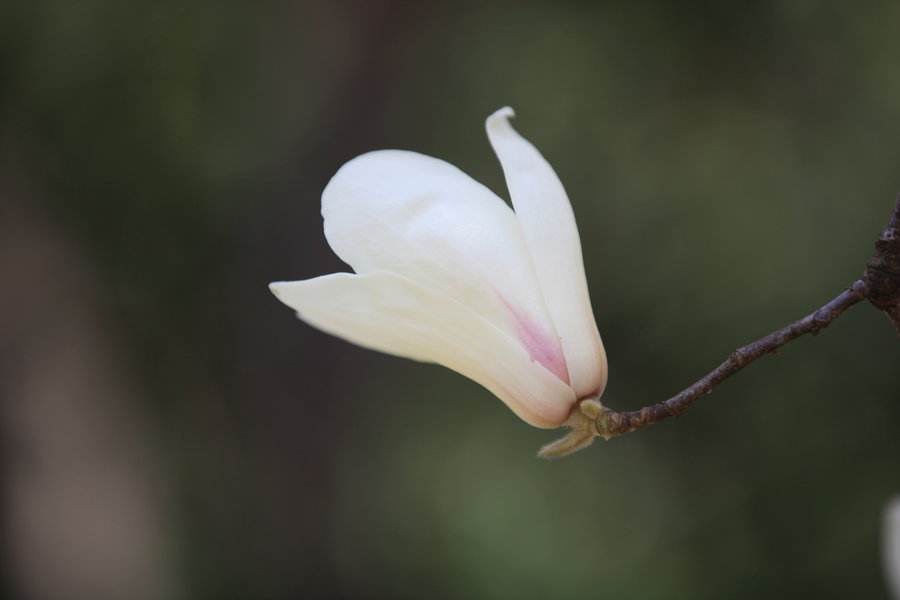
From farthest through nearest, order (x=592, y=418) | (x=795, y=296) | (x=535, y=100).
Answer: (x=535, y=100)
(x=795, y=296)
(x=592, y=418)

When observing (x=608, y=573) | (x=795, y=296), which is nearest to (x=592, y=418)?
(x=795, y=296)

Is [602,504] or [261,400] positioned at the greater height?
[261,400]

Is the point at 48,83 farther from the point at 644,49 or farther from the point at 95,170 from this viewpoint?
the point at 644,49

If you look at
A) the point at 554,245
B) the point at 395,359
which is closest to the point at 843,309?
the point at 554,245

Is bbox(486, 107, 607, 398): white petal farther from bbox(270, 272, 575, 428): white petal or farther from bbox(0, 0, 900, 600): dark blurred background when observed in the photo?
bbox(0, 0, 900, 600): dark blurred background

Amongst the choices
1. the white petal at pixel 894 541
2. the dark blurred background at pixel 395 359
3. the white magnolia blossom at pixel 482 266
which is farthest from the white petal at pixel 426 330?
the dark blurred background at pixel 395 359
